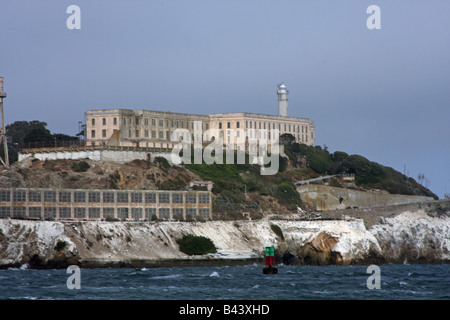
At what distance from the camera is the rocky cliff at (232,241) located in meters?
112

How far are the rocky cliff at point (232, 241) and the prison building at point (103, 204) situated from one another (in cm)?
409

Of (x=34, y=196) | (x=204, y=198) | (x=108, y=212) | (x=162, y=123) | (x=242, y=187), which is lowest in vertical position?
(x=108, y=212)

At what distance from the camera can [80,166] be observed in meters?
139

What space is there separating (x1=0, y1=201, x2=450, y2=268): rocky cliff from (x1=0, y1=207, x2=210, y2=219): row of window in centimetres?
387

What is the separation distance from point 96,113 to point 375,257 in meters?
54.4

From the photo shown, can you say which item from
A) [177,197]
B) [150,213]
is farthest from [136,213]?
[177,197]

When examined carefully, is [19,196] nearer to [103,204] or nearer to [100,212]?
[100,212]

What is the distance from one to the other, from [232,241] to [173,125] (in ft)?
146

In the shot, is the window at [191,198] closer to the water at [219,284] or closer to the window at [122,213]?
the window at [122,213]

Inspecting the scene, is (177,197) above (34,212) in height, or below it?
above

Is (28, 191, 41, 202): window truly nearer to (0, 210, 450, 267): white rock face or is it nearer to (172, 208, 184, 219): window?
(0, 210, 450, 267): white rock face

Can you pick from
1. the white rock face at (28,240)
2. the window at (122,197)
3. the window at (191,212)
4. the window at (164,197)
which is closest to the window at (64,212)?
the white rock face at (28,240)

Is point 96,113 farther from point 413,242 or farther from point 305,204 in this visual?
point 413,242

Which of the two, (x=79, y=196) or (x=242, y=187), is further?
(x=242, y=187)
